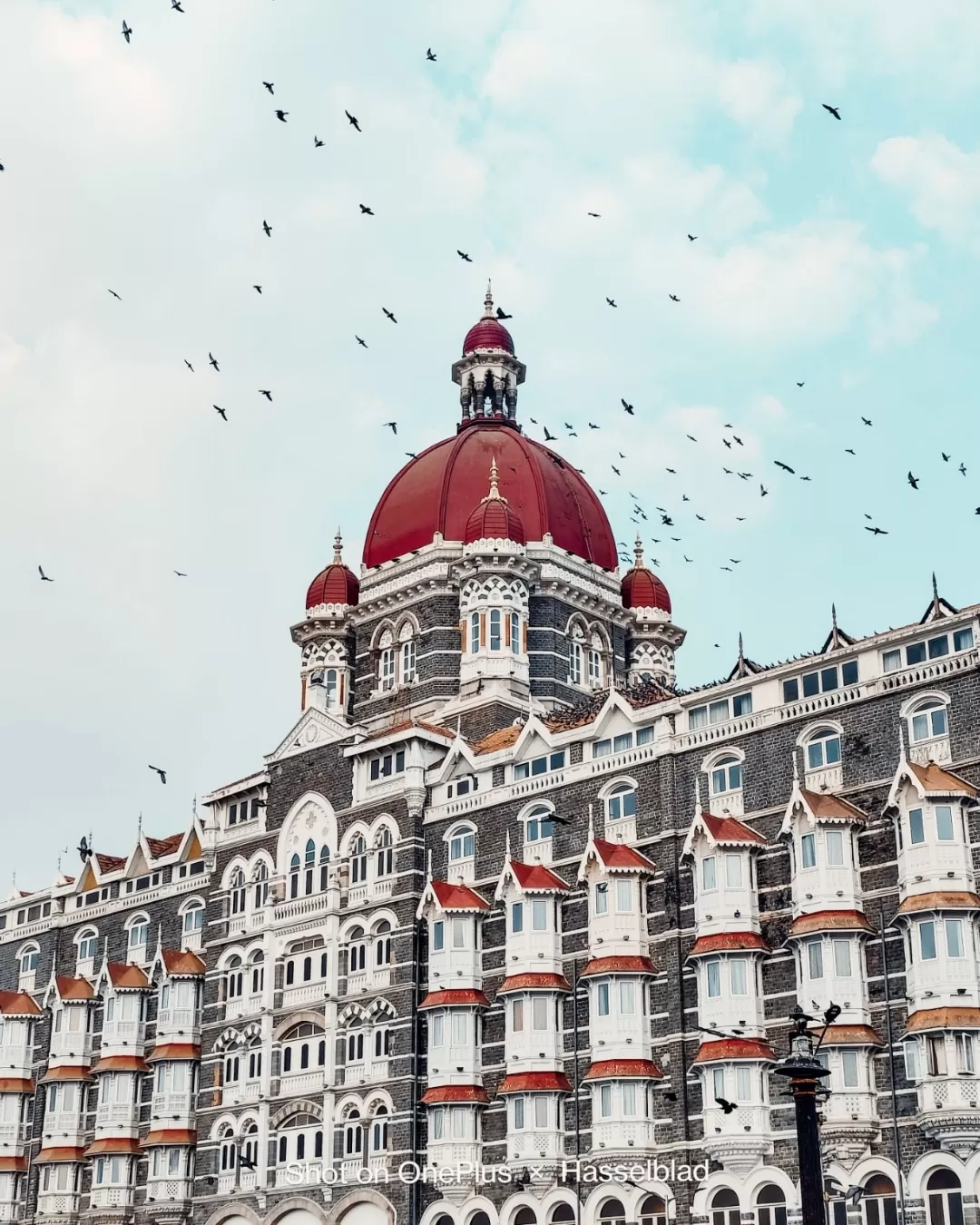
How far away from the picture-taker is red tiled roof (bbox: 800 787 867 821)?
5403 centimetres

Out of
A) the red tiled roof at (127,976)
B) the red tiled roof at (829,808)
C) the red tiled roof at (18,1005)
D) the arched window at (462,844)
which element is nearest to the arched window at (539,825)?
the arched window at (462,844)

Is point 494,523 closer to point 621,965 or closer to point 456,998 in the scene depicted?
point 456,998

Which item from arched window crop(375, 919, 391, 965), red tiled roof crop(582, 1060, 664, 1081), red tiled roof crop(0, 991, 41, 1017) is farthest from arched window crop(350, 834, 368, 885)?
red tiled roof crop(0, 991, 41, 1017)

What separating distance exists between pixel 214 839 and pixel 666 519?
2710 centimetres

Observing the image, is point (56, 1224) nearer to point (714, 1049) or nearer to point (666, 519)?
point (714, 1049)

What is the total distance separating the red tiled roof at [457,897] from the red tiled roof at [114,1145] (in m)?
21.4

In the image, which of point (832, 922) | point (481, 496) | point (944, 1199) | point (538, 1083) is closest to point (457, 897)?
point (538, 1083)

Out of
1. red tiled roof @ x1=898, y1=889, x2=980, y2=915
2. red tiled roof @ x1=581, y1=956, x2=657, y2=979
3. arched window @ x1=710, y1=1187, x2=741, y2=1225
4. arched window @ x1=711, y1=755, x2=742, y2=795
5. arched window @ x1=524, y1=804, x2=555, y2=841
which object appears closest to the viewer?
red tiled roof @ x1=898, y1=889, x2=980, y2=915

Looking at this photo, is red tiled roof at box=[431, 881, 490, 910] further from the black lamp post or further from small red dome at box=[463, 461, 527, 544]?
the black lamp post

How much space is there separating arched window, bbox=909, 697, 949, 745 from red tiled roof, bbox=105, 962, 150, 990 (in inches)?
1533

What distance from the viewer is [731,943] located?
5544 cm

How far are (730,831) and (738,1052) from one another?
7034 mm

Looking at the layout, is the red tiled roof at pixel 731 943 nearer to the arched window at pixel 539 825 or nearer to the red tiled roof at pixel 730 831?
the red tiled roof at pixel 730 831

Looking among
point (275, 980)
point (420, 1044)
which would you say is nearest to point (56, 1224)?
point (275, 980)
